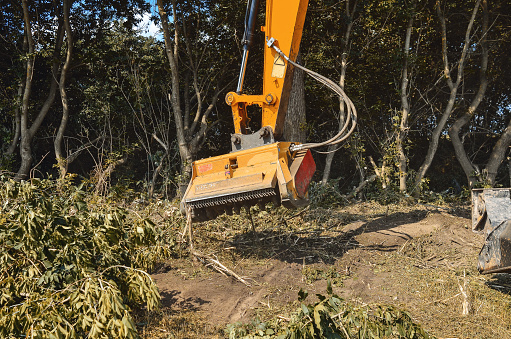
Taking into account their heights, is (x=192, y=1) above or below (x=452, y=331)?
above

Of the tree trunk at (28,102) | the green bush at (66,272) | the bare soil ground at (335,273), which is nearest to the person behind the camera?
the green bush at (66,272)

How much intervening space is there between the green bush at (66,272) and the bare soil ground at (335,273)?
0.67 meters

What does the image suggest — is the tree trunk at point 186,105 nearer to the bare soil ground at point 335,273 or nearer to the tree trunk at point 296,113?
the tree trunk at point 296,113

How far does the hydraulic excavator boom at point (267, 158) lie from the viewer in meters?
4.72

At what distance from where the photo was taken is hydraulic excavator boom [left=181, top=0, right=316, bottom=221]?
4.72m

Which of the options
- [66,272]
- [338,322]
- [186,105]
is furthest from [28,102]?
[338,322]

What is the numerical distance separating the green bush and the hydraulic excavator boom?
134 centimetres

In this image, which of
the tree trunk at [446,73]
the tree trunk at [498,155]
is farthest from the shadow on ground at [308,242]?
the tree trunk at [498,155]

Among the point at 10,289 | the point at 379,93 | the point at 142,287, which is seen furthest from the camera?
the point at 379,93

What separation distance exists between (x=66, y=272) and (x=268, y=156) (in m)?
2.43

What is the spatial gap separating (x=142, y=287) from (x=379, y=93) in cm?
826

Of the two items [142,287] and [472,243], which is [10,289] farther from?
[472,243]

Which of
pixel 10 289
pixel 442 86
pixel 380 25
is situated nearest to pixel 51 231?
→ pixel 10 289

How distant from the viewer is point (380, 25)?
9062 millimetres
